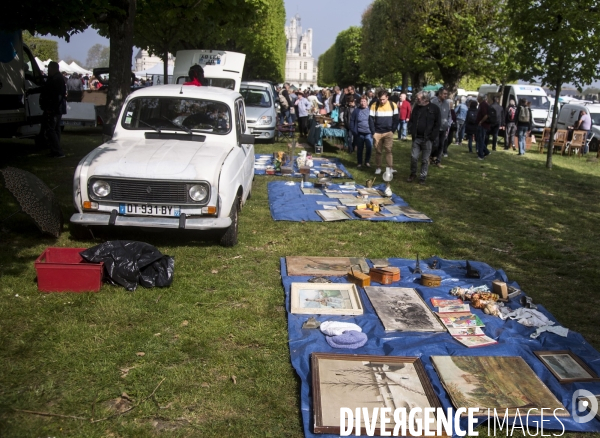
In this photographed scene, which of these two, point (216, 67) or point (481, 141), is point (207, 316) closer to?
point (216, 67)


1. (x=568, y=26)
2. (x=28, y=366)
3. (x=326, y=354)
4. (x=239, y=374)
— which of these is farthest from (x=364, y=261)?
(x=568, y=26)

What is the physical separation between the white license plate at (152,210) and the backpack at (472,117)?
47.5 feet

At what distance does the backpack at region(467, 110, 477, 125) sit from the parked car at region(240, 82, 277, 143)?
21.6ft

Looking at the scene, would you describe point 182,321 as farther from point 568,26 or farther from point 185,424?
point 568,26

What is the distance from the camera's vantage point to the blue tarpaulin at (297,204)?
8562 mm

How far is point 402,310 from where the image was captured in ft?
16.8

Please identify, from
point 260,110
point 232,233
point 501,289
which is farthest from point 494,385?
point 260,110

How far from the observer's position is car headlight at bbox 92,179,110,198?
6066mm

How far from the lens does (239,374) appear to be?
12.9 ft

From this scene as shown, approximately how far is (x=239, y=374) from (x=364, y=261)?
2773 mm

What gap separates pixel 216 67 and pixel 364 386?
14290 mm

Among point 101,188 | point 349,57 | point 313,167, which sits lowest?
point 313,167

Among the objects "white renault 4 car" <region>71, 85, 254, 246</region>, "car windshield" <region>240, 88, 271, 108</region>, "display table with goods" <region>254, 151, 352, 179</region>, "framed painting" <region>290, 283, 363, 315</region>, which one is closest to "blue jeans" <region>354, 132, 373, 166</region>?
"display table with goods" <region>254, 151, 352, 179</region>

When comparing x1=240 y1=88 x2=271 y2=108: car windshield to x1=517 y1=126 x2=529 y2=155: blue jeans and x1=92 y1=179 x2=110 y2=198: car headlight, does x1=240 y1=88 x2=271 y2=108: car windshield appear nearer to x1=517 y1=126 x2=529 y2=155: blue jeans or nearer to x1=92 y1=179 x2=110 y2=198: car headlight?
x1=517 y1=126 x2=529 y2=155: blue jeans
